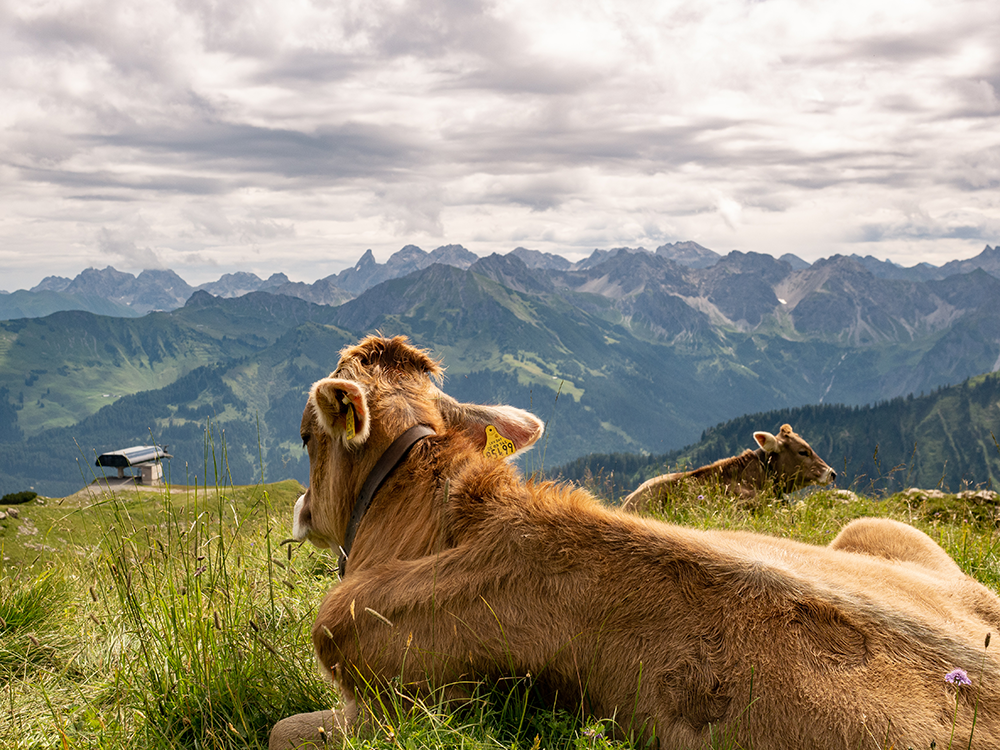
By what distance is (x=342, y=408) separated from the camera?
14.1 feet

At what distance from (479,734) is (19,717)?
11.3 ft

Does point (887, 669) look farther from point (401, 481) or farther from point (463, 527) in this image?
point (401, 481)

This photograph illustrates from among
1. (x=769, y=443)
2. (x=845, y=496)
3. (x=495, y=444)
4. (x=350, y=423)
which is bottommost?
(x=769, y=443)

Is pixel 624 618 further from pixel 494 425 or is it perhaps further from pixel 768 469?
pixel 768 469

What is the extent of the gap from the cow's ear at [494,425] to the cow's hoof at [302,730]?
1.78m

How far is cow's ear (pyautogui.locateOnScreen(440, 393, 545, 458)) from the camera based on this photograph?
4.72 meters

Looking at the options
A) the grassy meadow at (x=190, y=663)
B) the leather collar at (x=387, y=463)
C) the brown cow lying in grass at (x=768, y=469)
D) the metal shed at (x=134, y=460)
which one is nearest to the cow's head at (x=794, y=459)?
the brown cow lying in grass at (x=768, y=469)

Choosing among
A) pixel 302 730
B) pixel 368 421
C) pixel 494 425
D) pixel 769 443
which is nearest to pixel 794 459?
pixel 769 443

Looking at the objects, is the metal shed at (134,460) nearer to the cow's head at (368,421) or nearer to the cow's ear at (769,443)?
the cow's ear at (769,443)

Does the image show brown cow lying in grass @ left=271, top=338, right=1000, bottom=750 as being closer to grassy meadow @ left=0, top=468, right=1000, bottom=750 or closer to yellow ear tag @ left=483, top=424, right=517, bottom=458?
grassy meadow @ left=0, top=468, right=1000, bottom=750

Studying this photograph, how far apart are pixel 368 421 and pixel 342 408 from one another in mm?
316

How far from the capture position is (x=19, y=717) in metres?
4.71

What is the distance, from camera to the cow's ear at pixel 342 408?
4004 millimetres

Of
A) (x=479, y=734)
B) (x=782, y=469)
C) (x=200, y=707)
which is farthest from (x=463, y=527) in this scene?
(x=782, y=469)
